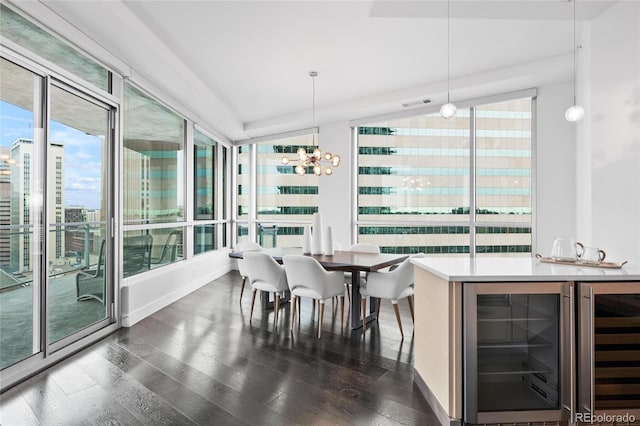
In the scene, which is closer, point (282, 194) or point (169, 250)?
point (169, 250)

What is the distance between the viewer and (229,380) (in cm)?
266

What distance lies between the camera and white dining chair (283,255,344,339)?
3.53 metres

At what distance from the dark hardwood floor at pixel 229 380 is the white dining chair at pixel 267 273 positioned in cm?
41

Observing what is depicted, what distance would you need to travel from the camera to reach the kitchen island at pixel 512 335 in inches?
79.3

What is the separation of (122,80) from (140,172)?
3.57 ft

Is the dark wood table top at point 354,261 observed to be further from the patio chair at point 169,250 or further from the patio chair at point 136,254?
the patio chair at point 169,250

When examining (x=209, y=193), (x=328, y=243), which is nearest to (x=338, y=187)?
(x=328, y=243)

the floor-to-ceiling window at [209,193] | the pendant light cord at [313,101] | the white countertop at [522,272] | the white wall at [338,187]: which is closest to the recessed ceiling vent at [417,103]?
the white wall at [338,187]

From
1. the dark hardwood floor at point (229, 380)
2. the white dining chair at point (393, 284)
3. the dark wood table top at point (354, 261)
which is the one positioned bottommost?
the dark hardwood floor at point (229, 380)

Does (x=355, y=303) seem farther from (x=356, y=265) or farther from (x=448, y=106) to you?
(x=448, y=106)

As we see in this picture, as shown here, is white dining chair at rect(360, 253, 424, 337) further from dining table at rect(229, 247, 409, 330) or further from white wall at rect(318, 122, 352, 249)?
white wall at rect(318, 122, 352, 249)

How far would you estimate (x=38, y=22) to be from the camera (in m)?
2.79

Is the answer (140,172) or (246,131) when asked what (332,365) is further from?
(246,131)

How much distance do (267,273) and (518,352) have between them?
2.56m
